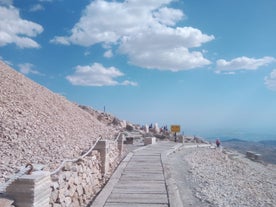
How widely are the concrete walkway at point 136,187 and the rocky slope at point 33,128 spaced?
145 centimetres

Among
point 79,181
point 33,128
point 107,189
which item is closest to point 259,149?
point 33,128

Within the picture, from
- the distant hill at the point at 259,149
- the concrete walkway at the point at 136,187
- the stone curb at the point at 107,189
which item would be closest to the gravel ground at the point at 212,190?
the concrete walkway at the point at 136,187

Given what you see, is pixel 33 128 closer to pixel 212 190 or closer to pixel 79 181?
pixel 79 181

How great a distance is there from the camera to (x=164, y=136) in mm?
26844

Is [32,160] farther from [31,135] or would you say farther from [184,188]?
[184,188]

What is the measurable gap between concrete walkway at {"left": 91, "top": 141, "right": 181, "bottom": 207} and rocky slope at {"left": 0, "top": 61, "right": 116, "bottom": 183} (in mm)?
1452

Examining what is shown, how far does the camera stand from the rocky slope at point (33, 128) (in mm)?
9336

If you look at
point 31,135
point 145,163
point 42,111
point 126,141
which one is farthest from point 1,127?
point 126,141

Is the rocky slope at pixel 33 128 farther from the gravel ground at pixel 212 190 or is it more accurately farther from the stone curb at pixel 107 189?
the gravel ground at pixel 212 190

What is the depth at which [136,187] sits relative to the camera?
953 centimetres

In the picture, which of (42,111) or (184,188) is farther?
(42,111)

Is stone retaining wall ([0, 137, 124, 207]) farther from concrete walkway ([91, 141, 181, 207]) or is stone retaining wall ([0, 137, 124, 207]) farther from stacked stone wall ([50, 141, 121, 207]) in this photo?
concrete walkway ([91, 141, 181, 207])

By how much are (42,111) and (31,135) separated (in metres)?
2.73

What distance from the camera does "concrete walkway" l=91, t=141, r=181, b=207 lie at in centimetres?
825
